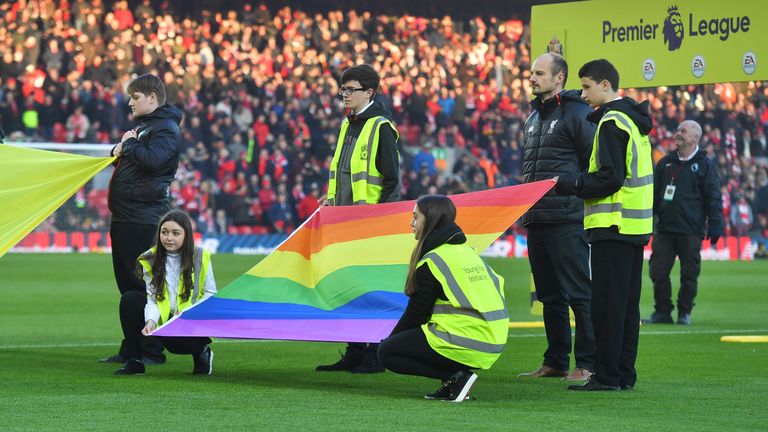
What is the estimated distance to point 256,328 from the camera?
8555mm

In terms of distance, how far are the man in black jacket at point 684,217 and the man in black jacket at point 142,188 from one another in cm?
625

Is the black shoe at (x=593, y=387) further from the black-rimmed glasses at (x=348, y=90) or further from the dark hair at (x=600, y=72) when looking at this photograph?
the black-rimmed glasses at (x=348, y=90)

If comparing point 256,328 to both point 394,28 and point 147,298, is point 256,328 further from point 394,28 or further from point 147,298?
point 394,28

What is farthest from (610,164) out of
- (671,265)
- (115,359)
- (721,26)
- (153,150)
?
(671,265)

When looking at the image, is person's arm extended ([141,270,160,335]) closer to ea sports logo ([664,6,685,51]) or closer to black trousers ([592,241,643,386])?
black trousers ([592,241,643,386])

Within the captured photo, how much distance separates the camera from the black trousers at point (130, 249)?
9648mm

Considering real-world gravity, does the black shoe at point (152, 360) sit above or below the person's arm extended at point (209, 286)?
below

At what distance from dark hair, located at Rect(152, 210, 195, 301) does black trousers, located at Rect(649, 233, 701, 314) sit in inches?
262

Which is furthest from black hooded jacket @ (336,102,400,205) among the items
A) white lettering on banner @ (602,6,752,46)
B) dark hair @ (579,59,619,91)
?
white lettering on banner @ (602,6,752,46)

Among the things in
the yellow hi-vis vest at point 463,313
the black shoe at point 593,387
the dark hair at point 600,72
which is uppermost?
the dark hair at point 600,72

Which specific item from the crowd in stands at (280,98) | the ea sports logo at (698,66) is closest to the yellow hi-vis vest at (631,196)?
the ea sports logo at (698,66)

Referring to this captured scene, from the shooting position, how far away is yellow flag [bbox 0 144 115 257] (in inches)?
374

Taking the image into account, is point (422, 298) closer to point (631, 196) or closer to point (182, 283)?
point (631, 196)

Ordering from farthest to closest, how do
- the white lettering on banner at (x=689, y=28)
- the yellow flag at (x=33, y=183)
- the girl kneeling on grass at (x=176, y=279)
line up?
1. the white lettering on banner at (x=689, y=28)
2. the yellow flag at (x=33, y=183)
3. the girl kneeling on grass at (x=176, y=279)
